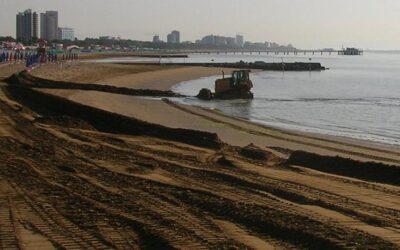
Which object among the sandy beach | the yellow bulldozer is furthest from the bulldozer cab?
the sandy beach

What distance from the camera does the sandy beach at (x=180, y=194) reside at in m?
5.75

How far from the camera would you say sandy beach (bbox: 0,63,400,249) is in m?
5.75

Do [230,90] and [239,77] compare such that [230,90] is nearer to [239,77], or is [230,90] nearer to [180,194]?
[239,77]

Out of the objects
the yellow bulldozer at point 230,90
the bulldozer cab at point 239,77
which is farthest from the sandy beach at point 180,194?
the bulldozer cab at point 239,77

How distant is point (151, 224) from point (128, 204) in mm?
1013

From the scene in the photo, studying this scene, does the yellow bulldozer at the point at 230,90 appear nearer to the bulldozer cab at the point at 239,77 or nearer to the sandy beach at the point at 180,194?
the bulldozer cab at the point at 239,77

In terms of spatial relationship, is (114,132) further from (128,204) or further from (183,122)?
(128,204)

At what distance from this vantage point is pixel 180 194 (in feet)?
25.3

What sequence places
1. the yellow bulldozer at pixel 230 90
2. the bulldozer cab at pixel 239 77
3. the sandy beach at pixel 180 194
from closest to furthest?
the sandy beach at pixel 180 194, the yellow bulldozer at pixel 230 90, the bulldozer cab at pixel 239 77

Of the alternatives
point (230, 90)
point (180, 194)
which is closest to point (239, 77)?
point (230, 90)

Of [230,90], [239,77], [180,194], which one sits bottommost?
[230,90]

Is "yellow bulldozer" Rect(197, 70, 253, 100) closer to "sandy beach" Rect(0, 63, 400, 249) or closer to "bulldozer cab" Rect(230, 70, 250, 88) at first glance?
"bulldozer cab" Rect(230, 70, 250, 88)

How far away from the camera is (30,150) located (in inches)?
445

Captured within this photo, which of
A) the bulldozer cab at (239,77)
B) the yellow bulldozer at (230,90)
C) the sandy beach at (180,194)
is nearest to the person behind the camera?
the sandy beach at (180,194)
